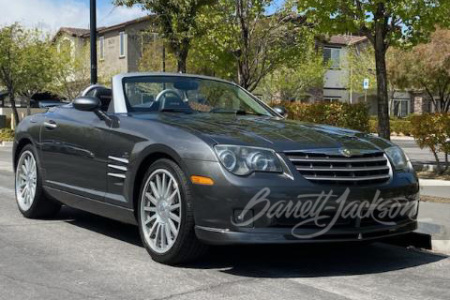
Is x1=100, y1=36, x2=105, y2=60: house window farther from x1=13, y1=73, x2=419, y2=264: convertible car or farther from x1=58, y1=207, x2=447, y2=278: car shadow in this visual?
x1=58, y1=207, x2=447, y2=278: car shadow

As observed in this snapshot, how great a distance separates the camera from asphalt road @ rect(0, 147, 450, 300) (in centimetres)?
425

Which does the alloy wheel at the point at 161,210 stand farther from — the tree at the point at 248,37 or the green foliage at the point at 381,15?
the tree at the point at 248,37

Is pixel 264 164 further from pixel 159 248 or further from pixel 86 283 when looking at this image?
pixel 86 283

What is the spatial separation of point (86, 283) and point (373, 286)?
204 cm

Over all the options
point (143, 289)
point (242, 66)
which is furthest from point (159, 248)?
point (242, 66)

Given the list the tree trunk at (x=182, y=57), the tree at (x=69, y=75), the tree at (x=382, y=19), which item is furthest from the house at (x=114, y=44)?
the tree at (x=382, y=19)

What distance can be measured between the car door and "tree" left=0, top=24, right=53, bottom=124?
2339 centimetres

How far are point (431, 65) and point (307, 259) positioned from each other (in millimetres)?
26433

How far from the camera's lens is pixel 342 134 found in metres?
5.32

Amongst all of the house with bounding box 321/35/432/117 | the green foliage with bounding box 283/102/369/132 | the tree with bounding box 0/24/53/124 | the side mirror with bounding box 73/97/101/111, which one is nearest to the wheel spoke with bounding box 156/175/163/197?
the side mirror with bounding box 73/97/101/111

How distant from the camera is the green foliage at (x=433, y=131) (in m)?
12.1

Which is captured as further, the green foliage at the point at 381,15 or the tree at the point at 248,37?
the tree at the point at 248,37

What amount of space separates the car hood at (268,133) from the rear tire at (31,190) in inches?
82.6

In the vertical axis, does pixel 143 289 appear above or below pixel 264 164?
below
